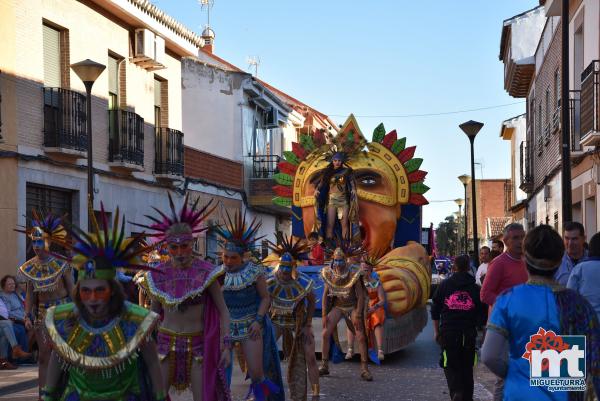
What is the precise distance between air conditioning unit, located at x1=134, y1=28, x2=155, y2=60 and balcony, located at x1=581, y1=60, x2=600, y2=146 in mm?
11294

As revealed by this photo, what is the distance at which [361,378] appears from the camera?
521 inches

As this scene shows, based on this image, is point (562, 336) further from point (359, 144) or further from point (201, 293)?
point (359, 144)

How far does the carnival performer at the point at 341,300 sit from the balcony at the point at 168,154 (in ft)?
43.7

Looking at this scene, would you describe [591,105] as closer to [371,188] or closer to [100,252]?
[371,188]

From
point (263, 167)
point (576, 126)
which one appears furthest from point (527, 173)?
point (576, 126)

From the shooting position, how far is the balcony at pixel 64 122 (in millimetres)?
19922

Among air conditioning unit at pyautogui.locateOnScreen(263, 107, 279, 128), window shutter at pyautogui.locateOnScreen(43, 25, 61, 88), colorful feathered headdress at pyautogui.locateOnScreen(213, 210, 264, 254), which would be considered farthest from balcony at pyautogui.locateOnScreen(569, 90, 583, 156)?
air conditioning unit at pyautogui.locateOnScreen(263, 107, 279, 128)

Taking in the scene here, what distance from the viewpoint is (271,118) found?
38.5 m

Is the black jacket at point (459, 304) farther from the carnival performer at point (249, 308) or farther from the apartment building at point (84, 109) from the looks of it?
the apartment building at point (84, 109)

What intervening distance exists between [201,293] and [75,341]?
2.32m

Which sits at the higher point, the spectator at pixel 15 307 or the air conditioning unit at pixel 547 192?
the air conditioning unit at pixel 547 192

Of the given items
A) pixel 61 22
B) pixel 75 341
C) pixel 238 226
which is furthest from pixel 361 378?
pixel 61 22

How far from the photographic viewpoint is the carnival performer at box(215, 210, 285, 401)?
9.29 meters
